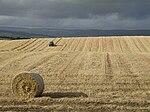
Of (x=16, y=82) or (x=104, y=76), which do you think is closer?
(x=16, y=82)

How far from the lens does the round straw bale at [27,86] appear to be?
1594 centimetres

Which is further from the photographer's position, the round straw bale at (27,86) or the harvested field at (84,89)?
the round straw bale at (27,86)

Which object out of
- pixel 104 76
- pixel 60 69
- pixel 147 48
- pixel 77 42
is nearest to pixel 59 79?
pixel 104 76

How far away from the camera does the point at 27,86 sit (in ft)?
52.7

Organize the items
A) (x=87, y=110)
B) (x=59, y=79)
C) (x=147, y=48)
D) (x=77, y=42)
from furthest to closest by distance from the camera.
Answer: (x=77, y=42), (x=147, y=48), (x=59, y=79), (x=87, y=110)

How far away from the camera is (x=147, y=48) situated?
51625 millimetres

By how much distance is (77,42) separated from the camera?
59250 mm

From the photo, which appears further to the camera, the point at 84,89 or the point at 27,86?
the point at 84,89

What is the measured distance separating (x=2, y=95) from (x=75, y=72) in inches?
321

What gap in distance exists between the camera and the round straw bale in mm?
15938

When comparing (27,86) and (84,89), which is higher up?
(27,86)

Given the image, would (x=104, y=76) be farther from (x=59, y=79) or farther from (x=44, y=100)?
(x=44, y=100)

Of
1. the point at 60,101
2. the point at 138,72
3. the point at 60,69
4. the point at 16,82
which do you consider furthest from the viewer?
the point at 60,69

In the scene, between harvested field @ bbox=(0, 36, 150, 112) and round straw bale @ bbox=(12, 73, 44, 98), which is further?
round straw bale @ bbox=(12, 73, 44, 98)
